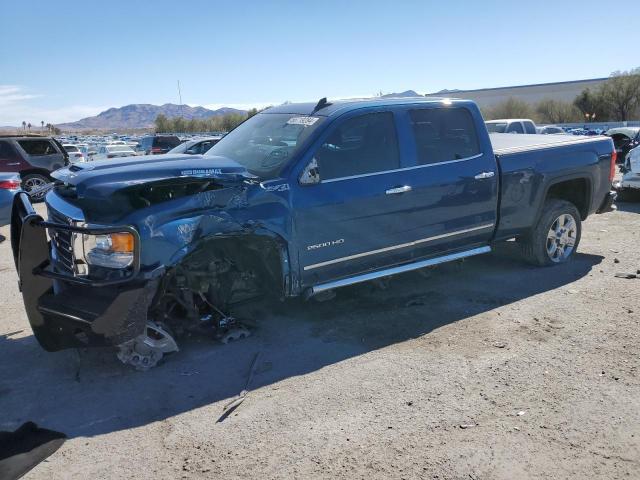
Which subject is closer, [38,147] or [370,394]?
[370,394]

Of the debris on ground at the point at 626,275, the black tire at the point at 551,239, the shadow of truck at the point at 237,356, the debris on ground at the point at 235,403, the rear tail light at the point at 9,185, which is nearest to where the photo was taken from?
the debris on ground at the point at 235,403

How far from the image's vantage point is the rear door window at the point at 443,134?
5.37 m

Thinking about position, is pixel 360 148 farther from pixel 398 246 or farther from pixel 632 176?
pixel 632 176

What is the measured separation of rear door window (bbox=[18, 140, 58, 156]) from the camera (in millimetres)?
15531

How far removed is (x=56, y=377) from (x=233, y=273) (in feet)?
5.14

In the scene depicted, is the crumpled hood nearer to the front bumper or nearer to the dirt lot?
the front bumper

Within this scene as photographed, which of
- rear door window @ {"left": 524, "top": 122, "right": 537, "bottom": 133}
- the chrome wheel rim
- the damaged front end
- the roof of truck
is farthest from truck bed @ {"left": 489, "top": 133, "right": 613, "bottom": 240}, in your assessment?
rear door window @ {"left": 524, "top": 122, "right": 537, "bottom": 133}

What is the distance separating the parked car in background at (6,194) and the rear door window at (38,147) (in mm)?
8006

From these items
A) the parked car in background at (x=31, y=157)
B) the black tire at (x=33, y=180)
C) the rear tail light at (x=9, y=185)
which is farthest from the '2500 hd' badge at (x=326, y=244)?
the black tire at (x=33, y=180)

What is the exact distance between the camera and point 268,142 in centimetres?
511

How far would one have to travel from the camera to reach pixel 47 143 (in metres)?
15.9

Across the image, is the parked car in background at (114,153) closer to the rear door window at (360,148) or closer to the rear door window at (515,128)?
the rear door window at (515,128)

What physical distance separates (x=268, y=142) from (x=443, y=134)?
181 centimetres

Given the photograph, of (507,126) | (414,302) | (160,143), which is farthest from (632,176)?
(160,143)
